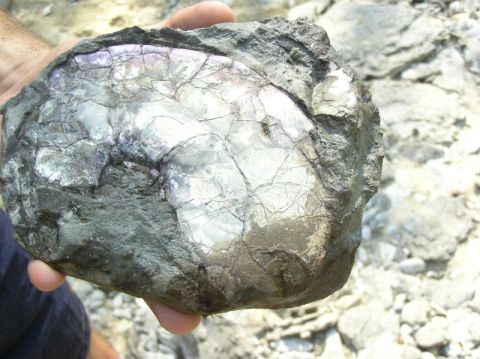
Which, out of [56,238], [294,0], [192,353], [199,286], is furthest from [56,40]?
[199,286]

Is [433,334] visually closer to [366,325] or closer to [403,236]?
[366,325]

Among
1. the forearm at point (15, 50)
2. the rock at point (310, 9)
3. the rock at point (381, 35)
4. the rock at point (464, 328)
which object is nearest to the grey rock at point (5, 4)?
the forearm at point (15, 50)

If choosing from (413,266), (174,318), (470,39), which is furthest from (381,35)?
(174,318)

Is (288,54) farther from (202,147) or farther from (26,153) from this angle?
(26,153)

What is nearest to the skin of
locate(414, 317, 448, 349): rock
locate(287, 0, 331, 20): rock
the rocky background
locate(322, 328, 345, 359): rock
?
the rocky background

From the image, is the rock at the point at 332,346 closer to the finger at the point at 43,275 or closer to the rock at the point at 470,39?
the finger at the point at 43,275

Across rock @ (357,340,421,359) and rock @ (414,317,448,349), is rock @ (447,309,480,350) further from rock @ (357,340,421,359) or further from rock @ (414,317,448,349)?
rock @ (357,340,421,359)
